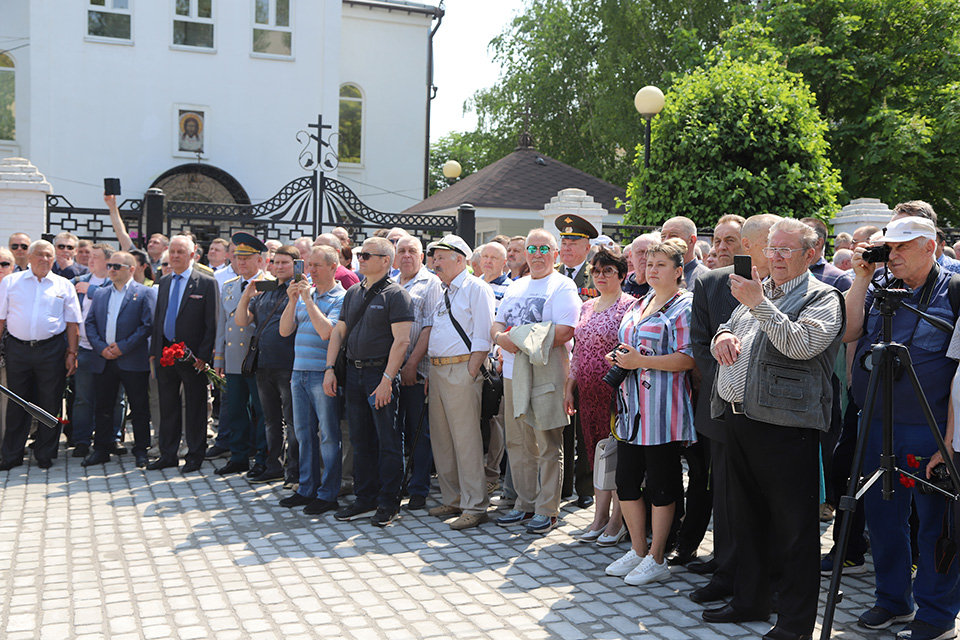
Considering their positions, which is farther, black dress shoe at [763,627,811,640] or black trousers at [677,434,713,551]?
black trousers at [677,434,713,551]

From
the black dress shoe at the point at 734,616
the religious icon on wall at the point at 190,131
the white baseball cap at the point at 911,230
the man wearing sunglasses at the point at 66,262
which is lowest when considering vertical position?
the black dress shoe at the point at 734,616

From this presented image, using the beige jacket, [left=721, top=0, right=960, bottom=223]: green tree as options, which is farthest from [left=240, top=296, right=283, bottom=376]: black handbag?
[left=721, top=0, right=960, bottom=223]: green tree

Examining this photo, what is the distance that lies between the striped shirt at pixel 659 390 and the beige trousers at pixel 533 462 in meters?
1.00

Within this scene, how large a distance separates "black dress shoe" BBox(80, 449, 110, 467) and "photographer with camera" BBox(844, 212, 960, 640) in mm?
7008

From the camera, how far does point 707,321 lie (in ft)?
16.6

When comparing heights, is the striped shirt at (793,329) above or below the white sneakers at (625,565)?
above

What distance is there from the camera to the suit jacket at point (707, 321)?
16.3 ft

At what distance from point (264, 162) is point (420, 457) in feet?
57.0

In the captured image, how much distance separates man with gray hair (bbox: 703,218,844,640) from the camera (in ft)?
13.5

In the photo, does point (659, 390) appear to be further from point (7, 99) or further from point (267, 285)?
point (7, 99)

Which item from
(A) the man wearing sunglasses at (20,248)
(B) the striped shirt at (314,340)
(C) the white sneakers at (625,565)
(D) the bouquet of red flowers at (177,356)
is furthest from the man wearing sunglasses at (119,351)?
(C) the white sneakers at (625,565)

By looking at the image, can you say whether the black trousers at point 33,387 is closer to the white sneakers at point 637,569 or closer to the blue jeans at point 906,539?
the white sneakers at point 637,569

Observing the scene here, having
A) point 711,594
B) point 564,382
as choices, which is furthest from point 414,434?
point 711,594

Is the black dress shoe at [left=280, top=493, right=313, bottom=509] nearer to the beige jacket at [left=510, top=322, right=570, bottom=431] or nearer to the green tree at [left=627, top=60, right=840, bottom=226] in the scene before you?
the beige jacket at [left=510, top=322, right=570, bottom=431]
